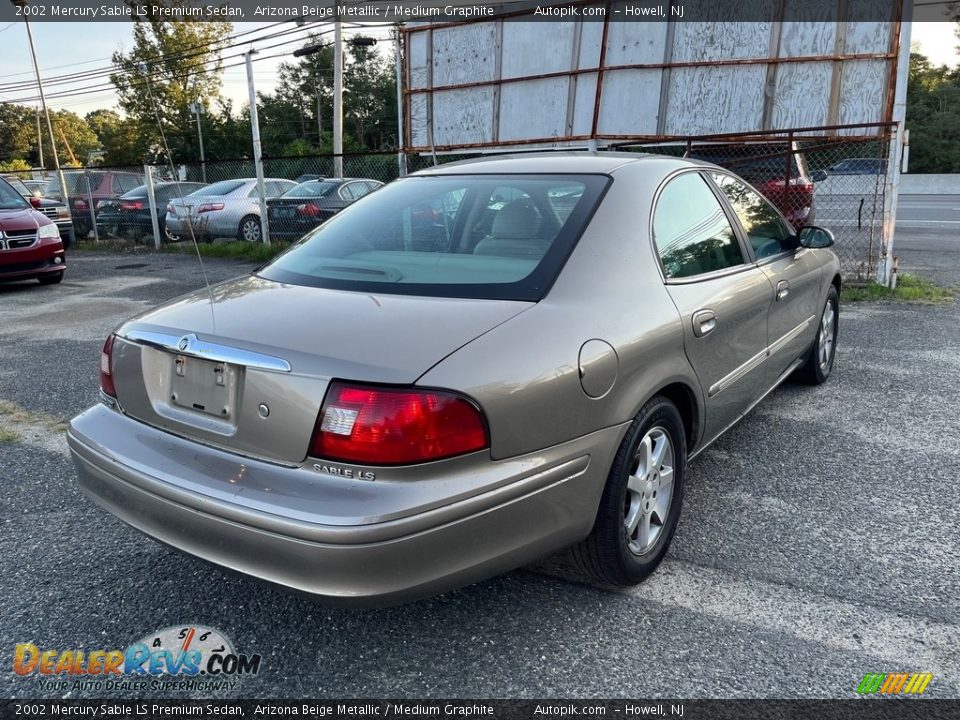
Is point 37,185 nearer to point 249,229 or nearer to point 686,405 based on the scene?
point 249,229

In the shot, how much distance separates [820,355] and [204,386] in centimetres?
412

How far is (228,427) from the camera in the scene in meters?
2.16

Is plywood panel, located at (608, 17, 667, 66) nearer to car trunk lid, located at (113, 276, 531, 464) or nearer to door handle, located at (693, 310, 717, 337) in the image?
door handle, located at (693, 310, 717, 337)

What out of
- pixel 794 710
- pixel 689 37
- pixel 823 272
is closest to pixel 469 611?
pixel 794 710

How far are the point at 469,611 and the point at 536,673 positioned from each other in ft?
1.29

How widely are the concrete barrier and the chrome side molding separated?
3367 cm

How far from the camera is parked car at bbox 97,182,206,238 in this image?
15281mm

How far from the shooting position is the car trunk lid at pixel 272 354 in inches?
79.5

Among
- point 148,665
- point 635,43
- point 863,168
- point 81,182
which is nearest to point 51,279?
point 81,182

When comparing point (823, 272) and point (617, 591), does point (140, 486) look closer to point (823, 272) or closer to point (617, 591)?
point (617, 591)

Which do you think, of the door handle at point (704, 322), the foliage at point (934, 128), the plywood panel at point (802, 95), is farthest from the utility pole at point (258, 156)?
the foliage at point (934, 128)

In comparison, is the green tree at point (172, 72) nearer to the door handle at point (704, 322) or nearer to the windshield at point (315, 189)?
the windshield at point (315, 189)

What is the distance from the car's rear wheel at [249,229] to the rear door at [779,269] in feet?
37.1

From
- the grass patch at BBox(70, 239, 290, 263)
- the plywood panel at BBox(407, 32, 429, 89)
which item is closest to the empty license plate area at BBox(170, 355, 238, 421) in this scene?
the grass patch at BBox(70, 239, 290, 263)
